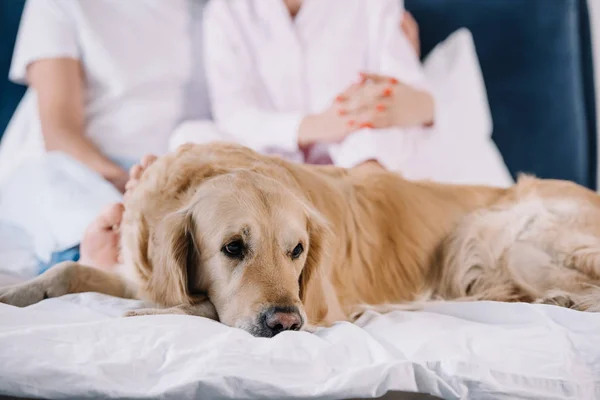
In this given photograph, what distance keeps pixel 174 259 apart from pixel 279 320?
254mm

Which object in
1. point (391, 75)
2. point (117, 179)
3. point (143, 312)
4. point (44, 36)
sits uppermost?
point (44, 36)

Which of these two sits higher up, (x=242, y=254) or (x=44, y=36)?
(x=44, y=36)

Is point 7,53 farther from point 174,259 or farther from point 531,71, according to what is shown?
point 531,71

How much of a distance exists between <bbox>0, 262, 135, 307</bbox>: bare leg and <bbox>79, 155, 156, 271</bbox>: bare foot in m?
0.12

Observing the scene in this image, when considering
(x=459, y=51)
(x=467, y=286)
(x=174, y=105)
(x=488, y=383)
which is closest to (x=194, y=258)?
(x=488, y=383)

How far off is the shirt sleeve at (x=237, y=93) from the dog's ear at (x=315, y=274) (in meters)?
0.94

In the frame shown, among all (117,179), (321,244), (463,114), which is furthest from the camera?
(463,114)

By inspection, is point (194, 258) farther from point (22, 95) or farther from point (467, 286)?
point (22, 95)

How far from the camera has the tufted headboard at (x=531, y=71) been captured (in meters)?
2.74

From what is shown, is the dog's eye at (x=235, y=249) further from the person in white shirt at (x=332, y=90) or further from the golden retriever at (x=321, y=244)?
the person in white shirt at (x=332, y=90)

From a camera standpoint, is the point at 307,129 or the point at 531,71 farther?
the point at 531,71

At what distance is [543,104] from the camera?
274 cm

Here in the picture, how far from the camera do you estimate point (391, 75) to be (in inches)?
94.7

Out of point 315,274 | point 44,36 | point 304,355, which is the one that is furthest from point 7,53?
point 304,355
